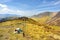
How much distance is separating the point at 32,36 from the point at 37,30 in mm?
4621

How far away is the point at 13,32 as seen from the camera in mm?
33062

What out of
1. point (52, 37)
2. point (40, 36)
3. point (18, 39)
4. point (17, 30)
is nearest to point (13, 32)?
point (17, 30)

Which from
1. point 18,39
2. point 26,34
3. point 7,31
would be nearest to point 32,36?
point 26,34

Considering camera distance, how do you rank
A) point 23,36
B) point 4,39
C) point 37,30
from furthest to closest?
point 37,30 → point 23,36 → point 4,39

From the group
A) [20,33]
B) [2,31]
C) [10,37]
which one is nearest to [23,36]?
[20,33]

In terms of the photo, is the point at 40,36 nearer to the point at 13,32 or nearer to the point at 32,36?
the point at 32,36

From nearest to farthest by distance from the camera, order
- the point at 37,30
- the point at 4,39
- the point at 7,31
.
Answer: the point at 4,39, the point at 7,31, the point at 37,30

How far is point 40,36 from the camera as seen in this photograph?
33.4 metres

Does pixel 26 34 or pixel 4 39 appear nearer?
pixel 4 39

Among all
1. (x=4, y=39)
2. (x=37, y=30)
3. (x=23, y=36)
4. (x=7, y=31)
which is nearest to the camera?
(x=4, y=39)

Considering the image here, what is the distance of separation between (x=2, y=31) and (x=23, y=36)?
5.70 m

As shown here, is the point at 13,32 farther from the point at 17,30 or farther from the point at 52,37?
the point at 52,37

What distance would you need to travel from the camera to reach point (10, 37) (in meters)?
30.7

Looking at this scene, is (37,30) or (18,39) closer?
(18,39)
